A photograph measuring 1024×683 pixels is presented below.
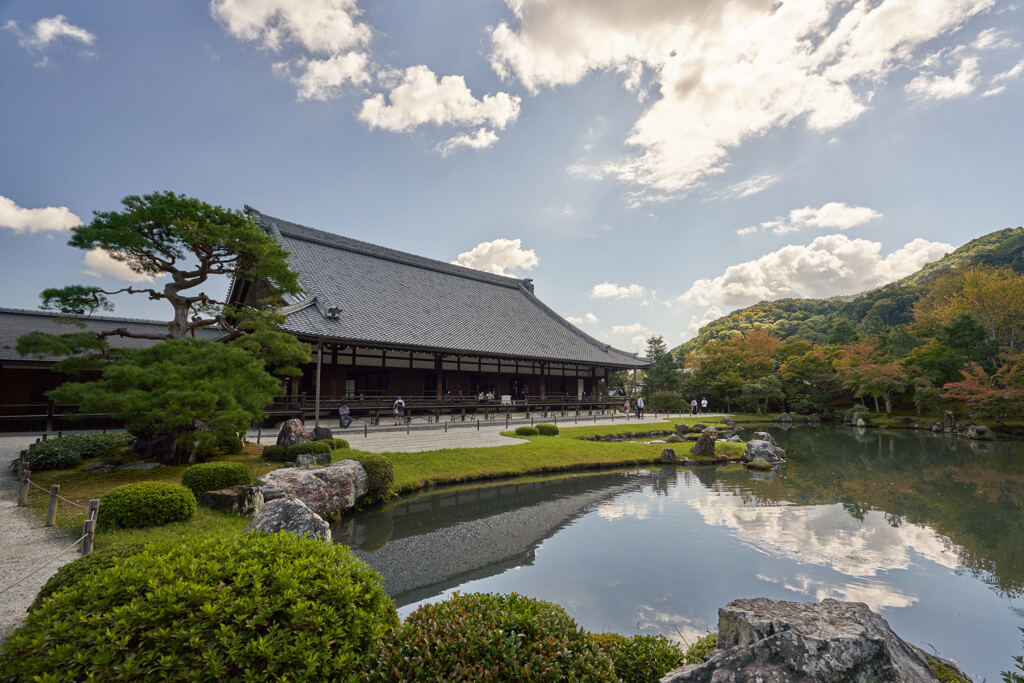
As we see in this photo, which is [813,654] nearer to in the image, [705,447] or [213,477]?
[213,477]

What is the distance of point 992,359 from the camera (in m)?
32.6

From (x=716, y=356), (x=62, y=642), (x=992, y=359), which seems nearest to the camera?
A: (x=62, y=642)

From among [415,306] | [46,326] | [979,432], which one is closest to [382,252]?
[415,306]

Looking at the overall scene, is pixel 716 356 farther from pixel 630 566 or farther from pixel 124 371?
pixel 124 371

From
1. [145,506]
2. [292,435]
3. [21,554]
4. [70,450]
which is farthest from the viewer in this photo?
[292,435]

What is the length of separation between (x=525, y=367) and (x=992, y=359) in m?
33.1

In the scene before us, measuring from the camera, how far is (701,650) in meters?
5.06

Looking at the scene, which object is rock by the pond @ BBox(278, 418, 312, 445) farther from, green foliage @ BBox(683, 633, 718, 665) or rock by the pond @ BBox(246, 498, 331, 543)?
green foliage @ BBox(683, 633, 718, 665)

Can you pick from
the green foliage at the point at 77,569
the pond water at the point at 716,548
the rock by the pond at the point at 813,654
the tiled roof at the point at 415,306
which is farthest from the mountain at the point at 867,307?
the green foliage at the point at 77,569

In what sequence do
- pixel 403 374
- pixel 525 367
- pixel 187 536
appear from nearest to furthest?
pixel 187 536
pixel 403 374
pixel 525 367

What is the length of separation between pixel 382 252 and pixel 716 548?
1226 inches

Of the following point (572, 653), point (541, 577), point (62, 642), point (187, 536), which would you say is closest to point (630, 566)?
point (541, 577)

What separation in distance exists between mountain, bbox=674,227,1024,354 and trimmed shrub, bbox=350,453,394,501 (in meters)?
54.2

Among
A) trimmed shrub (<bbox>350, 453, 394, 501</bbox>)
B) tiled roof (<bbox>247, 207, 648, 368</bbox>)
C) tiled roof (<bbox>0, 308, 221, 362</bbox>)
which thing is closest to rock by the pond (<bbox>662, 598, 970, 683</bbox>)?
trimmed shrub (<bbox>350, 453, 394, 501</bbox>)
